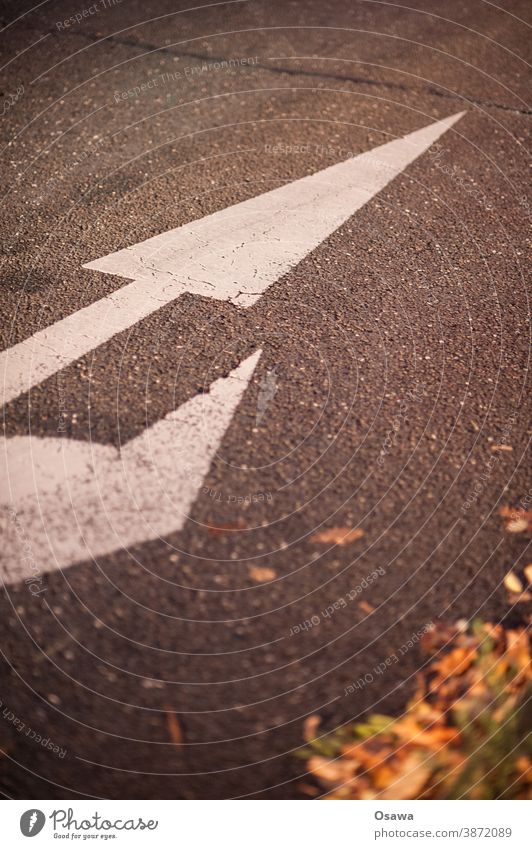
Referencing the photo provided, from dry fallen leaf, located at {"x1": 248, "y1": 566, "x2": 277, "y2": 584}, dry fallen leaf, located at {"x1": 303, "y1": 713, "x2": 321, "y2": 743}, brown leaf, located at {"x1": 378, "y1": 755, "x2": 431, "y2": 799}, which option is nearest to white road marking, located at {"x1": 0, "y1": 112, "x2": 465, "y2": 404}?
dry fallen leaf, located at {"x1": 248, "y1": 566, "x2": 277, "y2": 584}

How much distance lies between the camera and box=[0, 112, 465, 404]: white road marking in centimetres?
357

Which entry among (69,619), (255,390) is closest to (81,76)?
(255,390)

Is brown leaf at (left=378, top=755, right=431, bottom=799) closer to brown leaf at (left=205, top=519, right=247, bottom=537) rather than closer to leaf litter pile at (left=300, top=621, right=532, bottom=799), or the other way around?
leaf litter pile at (left=300, top=621, right=532, bottom=799)

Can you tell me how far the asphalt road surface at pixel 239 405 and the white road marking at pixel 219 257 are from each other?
2 centimetres

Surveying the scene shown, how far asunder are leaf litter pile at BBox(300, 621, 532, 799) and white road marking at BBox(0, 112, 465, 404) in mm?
2088

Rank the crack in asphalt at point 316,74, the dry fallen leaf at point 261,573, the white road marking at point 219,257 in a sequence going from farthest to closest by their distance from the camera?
the crack in asphalt at point 316,74 → the white road marking at point 219,257 → the dry fallen leaf at point 261,573

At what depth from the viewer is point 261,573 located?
2.71 meters

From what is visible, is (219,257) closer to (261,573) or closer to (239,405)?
(239,405)

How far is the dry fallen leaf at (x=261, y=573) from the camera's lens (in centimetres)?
270

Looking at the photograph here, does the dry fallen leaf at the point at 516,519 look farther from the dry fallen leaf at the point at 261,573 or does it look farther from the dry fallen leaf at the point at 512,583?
the dry fallen leaf at the point at 261,573

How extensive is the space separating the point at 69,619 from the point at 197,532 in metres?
0.57

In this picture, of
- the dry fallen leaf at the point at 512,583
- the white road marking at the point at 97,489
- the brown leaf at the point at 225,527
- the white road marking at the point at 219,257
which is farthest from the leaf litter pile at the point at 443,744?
the white road marking at the point at 219,257

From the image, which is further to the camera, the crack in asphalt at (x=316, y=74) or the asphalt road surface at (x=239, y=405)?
the crack in asphalt at (x=316, y=74)

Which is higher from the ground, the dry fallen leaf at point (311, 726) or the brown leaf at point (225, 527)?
the brown leaf at point (225, 527)
